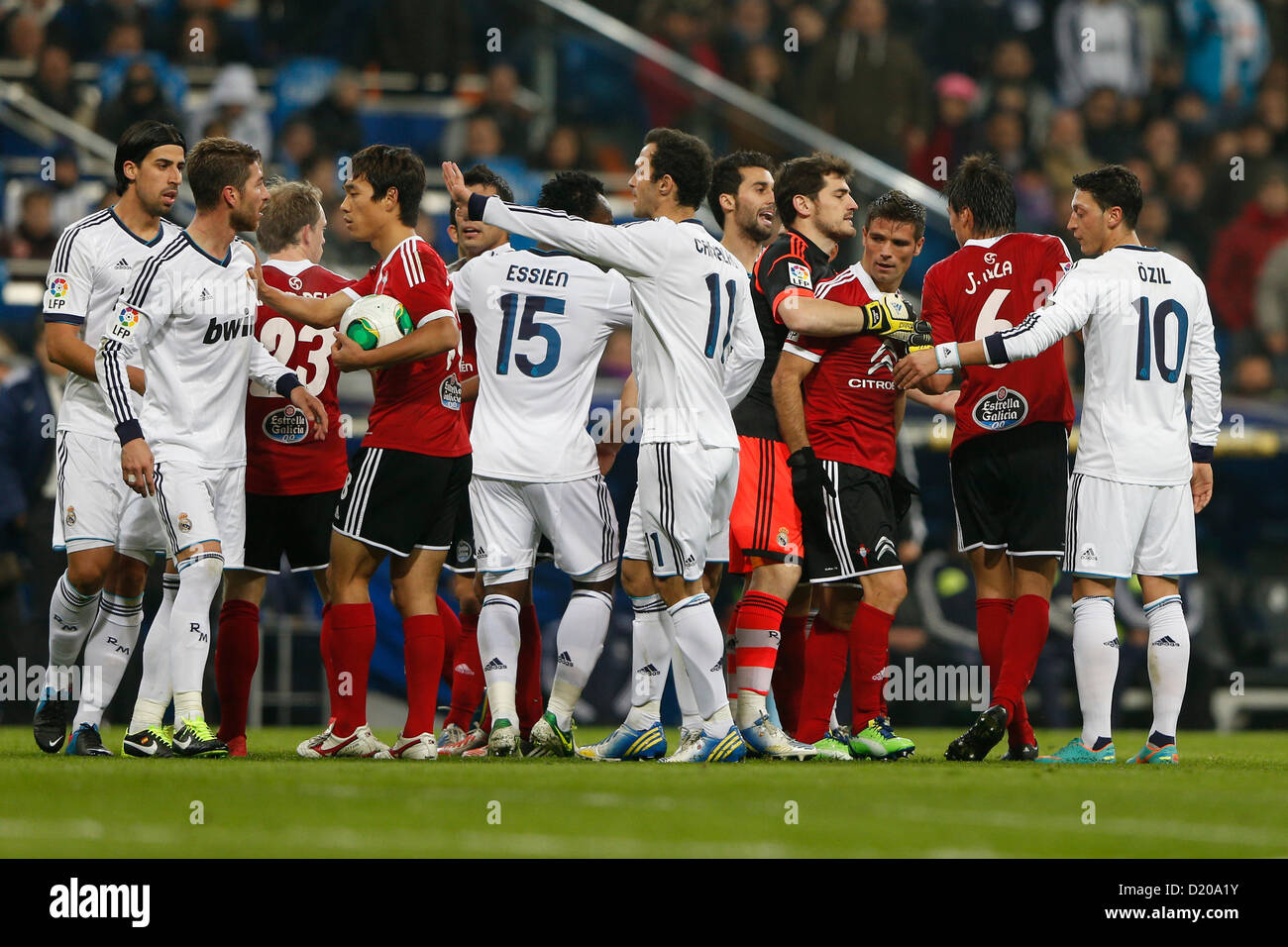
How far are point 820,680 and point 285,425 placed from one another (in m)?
2.51

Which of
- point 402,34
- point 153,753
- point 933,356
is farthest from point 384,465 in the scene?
point 402,34

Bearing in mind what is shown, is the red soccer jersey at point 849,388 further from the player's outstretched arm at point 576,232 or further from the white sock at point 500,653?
the white sock at point 500,653

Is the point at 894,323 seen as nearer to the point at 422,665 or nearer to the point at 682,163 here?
the point at 682,163

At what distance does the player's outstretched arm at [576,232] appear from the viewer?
6414 mm

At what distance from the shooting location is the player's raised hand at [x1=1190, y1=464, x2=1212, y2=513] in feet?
25.3

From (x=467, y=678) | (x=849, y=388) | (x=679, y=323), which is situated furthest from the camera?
(x=467, y=678)

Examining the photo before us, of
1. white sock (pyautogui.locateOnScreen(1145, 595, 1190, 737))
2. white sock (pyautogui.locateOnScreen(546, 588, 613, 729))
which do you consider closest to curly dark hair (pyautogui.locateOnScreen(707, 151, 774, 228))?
white sock (pyautogui.locateOnScreen(546, 588, 613, 729))

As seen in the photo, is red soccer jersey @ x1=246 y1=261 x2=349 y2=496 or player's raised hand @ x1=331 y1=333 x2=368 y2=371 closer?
player's raised hand @ x1=331 y1=333 x2=368 y2=371

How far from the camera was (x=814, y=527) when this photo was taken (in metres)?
7.77

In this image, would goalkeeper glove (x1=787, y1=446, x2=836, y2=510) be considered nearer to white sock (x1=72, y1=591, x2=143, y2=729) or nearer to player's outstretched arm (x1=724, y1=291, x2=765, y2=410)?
player's outstretched arm (x1=724, y1=291, x2=765, y2=410)

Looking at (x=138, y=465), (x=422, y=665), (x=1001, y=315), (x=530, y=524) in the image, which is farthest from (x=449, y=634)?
(x=1001, y=315)

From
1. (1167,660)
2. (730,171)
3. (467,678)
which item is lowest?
(467,678)

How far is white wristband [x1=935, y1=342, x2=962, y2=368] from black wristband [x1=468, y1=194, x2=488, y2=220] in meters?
2.01
